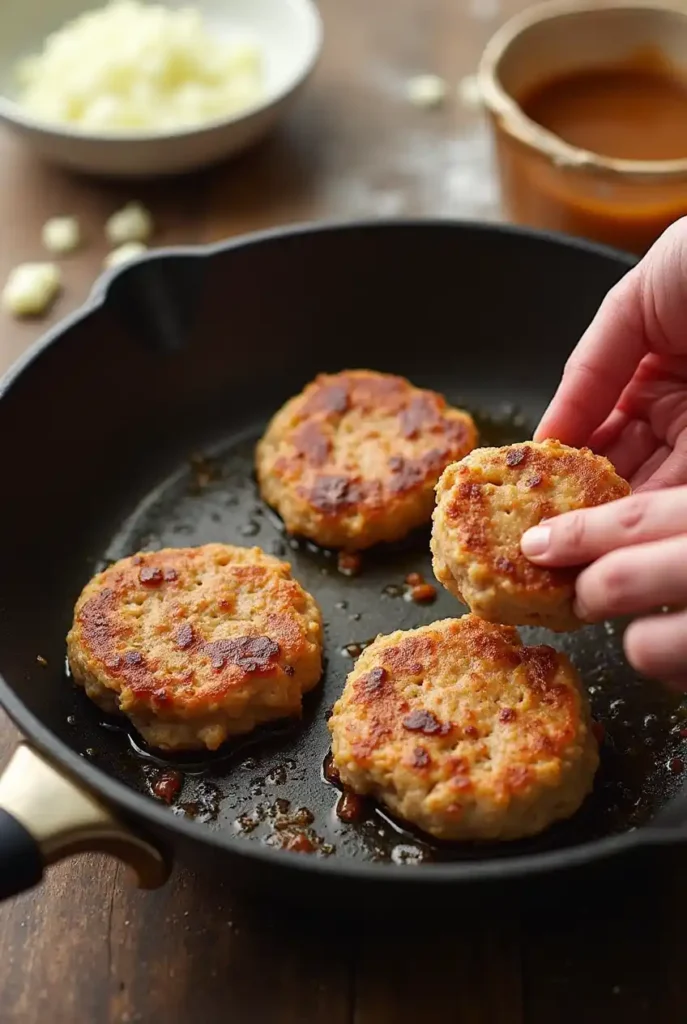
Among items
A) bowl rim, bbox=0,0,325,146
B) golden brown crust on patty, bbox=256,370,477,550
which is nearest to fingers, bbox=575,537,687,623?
golden brown crust on patty, bbox=256,370,477,550

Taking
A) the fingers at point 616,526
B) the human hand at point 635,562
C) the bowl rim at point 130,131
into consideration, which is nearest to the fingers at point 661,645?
the human hand at point 635,562

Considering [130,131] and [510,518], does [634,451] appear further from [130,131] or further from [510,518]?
[130,131]

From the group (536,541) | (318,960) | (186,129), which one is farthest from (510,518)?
(186,129)

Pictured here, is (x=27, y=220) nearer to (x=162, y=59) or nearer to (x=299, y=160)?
(x=162, y=59)

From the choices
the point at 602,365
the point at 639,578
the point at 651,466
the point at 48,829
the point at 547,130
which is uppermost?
the point at 48,829

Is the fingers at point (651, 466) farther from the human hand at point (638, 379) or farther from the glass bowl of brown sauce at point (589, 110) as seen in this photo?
the glass bowl of brown sauce at point (589, 110)

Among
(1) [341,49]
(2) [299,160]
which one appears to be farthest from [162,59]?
(1) [341,49]

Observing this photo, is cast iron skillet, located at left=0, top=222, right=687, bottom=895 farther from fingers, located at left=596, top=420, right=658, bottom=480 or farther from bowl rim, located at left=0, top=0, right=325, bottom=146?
bowl rim, located at left=0, top=0, right=325, bottom=146
